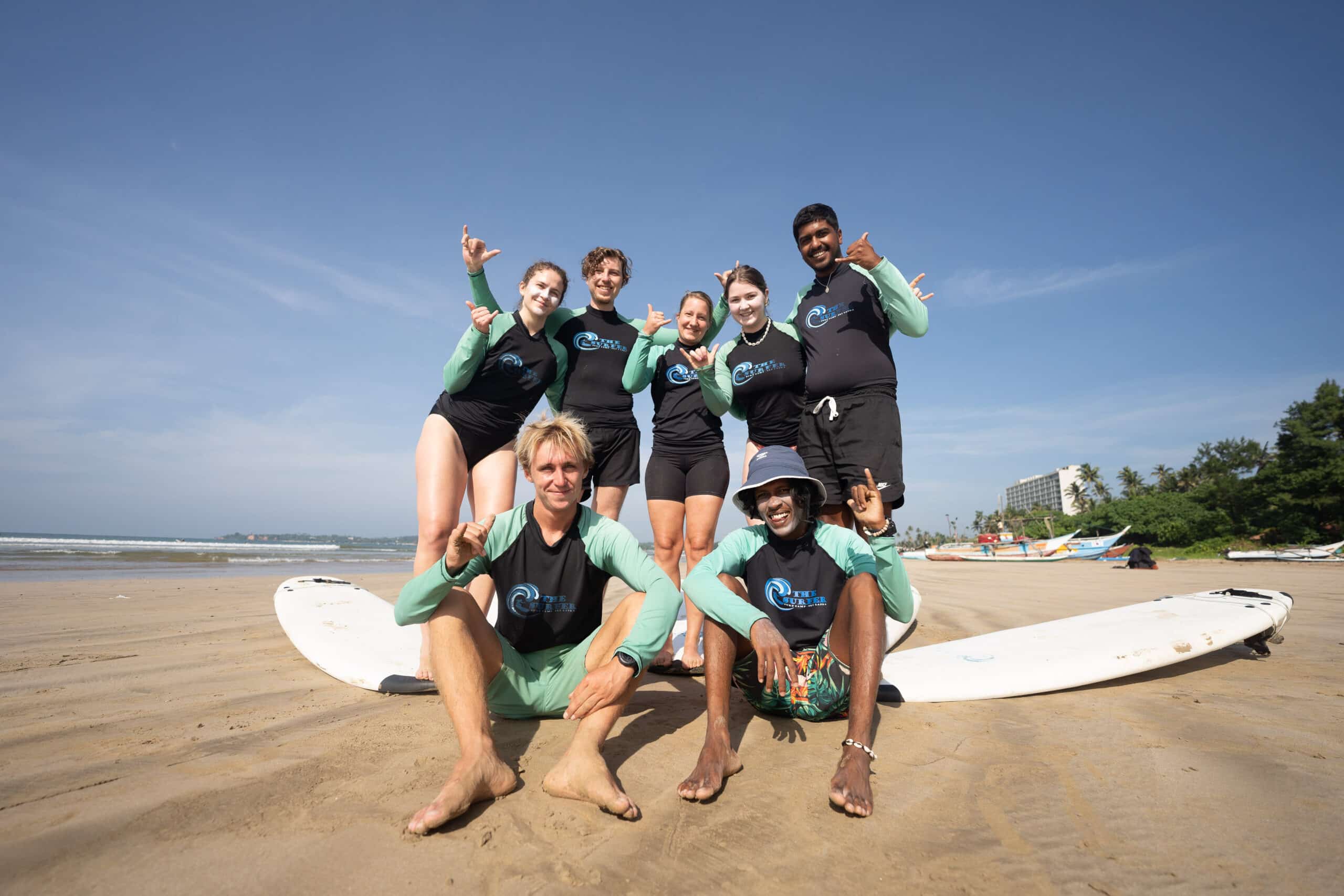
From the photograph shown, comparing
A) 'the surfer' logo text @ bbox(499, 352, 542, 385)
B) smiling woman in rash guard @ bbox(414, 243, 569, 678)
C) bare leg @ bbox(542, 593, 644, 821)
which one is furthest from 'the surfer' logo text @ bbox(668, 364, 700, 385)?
bare leg @ bbox(542, 593, 644, 821)

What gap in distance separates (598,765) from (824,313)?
2.67 metres

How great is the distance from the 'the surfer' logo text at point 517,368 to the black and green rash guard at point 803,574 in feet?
5.71

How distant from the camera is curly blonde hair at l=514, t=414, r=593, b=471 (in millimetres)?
2379

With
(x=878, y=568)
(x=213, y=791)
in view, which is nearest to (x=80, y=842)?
(x=213, y=791)

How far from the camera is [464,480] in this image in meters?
3.49

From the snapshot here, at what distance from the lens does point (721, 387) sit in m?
3.68

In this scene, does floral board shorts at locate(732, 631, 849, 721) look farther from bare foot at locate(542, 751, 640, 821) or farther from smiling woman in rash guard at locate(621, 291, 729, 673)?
smiling woman in rash guard at locate(621, 291, 729, 673)

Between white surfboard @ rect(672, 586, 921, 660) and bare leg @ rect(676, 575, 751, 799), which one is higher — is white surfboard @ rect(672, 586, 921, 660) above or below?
below

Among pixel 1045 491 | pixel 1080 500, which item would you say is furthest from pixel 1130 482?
pixel 1045 491

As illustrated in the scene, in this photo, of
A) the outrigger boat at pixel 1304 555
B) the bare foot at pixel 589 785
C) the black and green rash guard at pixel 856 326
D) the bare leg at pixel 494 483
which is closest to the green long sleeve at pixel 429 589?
the bare foot at pixel 589 785

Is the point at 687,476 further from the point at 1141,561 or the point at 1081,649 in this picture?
the point at 1141,561

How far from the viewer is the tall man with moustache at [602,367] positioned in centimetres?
368

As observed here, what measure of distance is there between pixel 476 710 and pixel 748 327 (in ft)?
8.87

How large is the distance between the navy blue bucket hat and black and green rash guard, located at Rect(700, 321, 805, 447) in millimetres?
898
